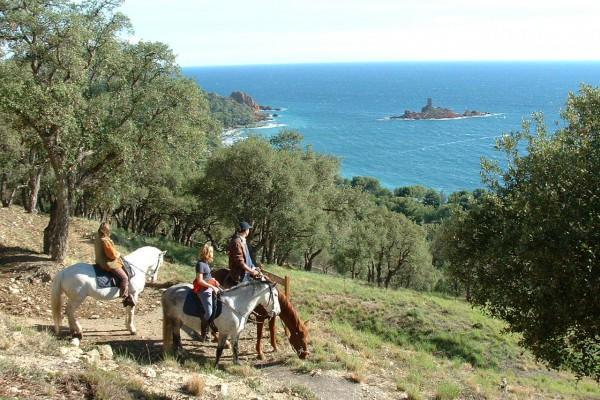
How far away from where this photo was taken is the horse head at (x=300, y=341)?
13.0m

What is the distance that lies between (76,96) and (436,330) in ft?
56.5

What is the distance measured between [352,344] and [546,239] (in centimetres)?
766

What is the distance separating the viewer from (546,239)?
32.1 feet

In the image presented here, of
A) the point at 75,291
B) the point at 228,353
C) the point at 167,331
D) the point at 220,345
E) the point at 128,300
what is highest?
the point at 75,291

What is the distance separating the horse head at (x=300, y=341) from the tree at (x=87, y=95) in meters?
8.54

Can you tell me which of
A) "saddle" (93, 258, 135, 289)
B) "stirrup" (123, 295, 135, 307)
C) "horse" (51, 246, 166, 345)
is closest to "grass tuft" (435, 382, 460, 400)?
"stirrup" (123, 295, 135, 307)

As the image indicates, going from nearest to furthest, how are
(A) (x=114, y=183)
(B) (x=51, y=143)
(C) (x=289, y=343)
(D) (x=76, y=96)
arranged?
(C) (x=289, y=343) → (D) (x=76, y=96) → (B) (x=51, y=143) → (A) (x=114, y=183)

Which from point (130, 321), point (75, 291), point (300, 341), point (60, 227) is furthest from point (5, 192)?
point (300, 341)

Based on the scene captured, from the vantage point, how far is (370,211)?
53781 mm

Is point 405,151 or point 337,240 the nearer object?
point 337,240

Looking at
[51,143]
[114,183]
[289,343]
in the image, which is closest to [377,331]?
[289,343]

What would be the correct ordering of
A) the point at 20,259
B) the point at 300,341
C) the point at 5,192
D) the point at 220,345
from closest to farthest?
1. the point at 220,345
2. the point at 300,341
3. the point at 20,259
4. the point at 5,192

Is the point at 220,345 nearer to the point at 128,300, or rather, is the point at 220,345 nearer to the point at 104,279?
the point at 128,300

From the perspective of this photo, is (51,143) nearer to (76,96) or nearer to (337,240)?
(76,96)
